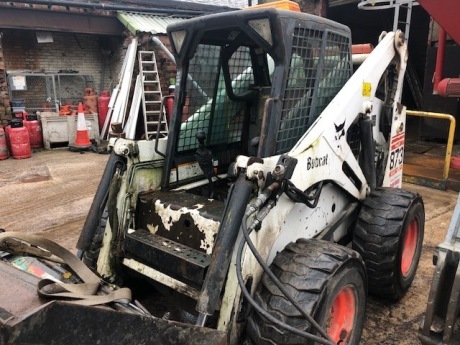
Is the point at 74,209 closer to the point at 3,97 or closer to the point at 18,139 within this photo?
the point at 18,139

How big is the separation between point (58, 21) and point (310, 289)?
34.4 ft

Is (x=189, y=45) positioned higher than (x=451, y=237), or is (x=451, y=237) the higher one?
(x=189, y=45)

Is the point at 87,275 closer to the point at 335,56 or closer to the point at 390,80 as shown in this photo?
the point at 335,56

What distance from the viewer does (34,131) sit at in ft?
30.8

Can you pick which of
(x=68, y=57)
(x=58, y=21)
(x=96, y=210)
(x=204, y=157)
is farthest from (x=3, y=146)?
(x=204, y=157)

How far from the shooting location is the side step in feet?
7.31

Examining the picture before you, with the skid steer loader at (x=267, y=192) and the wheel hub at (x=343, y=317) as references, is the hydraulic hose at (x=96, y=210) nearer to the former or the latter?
the skid steer loader at (x=267, y=192)

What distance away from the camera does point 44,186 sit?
6.68m

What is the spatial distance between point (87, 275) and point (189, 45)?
1.58 meters

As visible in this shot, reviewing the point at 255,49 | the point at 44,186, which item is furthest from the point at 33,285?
the point at 44,186

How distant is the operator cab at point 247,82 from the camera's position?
2.38m

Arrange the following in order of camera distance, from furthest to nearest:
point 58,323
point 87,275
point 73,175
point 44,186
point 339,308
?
point 73,175
point 44,186
point 339,308
point 87,275
point 58,323

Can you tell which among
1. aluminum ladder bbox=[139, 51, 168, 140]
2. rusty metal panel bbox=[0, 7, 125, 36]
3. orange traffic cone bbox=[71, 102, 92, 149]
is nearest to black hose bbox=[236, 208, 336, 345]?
aluminum ladder bbox=[139, 51, 168, 140]

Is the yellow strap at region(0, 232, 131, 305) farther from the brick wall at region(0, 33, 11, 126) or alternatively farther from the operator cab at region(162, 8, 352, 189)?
the brick wall at region(0, 33, 11, 126)
